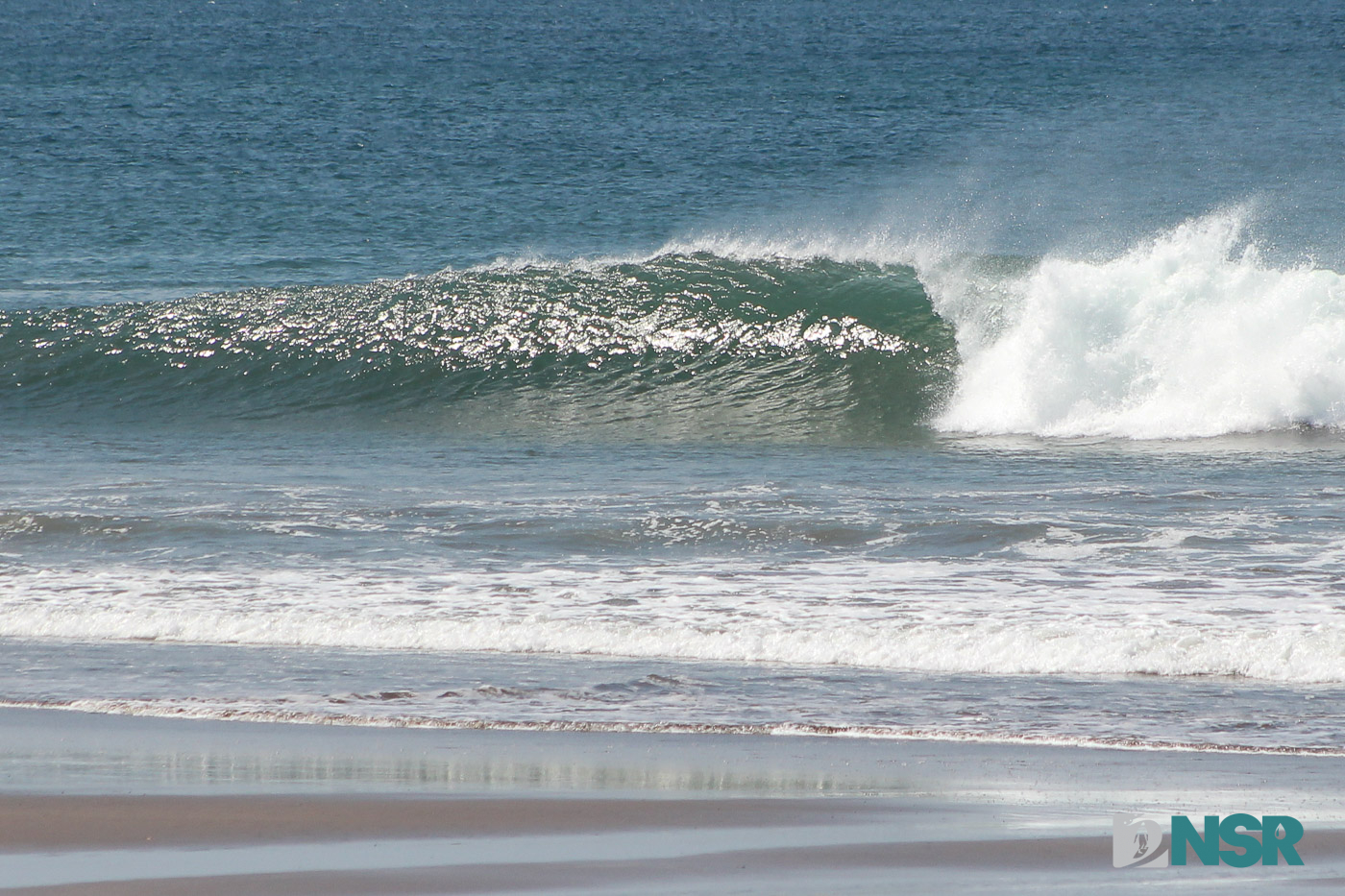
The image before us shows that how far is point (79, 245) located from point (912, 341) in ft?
48.4

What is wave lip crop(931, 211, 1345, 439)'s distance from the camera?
10523 mm

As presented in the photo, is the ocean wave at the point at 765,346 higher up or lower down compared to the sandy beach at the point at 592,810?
higher up

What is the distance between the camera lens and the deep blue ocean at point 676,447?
16.0ft

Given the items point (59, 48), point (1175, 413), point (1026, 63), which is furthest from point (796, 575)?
point (59, 48)

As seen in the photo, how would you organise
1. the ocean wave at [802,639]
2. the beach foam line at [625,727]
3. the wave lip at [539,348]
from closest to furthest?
the beach foam line at [625,727]
the ocean wave at [802,639]
the wave lip at [539,348]

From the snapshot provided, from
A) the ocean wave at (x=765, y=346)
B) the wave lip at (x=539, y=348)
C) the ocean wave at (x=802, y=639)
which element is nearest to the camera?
the ocean wave at (x=802, y=639)

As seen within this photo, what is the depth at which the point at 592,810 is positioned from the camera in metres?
3.56

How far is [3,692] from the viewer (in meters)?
4.71

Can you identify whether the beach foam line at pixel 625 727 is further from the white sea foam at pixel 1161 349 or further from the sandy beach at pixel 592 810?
the white sea foam at pixel 1161 349

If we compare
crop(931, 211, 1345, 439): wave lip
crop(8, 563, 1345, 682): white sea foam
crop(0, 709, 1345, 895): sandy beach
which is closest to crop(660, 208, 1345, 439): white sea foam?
crop(931, 211, 1345, 439): wave lip

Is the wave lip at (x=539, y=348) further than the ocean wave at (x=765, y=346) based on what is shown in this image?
Yes

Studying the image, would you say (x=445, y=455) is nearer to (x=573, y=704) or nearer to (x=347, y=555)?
(x=347, y=555)

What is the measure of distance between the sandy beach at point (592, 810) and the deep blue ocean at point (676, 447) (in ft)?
0.84

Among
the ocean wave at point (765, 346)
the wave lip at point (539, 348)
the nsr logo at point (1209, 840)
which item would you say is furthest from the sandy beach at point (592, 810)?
the wave lip at point (539, 348)
